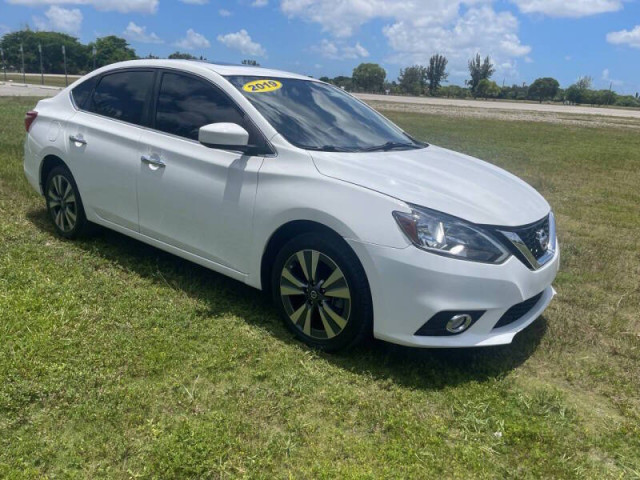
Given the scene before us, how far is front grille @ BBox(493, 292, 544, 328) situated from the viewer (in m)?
3.11

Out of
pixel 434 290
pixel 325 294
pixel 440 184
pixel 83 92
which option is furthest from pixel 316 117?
pixel 83 92

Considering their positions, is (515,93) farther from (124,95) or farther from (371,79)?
(124,95)

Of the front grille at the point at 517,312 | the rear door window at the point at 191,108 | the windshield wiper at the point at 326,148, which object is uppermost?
the rear door window at the point at 191,108

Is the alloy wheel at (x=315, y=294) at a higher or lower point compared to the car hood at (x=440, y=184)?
lower

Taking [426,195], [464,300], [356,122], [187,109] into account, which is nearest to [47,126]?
[187,109]

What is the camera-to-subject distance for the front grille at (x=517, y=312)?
3.11 metres

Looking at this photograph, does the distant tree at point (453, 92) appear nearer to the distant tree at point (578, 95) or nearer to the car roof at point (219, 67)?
the distant tree at point (578, 95)

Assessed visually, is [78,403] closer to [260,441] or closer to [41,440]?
[41,440]

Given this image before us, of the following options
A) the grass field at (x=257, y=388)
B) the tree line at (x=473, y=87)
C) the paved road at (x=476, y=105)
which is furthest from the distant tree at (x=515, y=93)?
the grass field at (x=257, y=388)

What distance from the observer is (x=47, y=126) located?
4.83 metres

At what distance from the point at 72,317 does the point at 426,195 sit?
2.37 m

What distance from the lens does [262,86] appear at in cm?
384

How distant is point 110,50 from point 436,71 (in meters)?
56.5

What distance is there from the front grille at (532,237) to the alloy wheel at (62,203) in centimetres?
361
